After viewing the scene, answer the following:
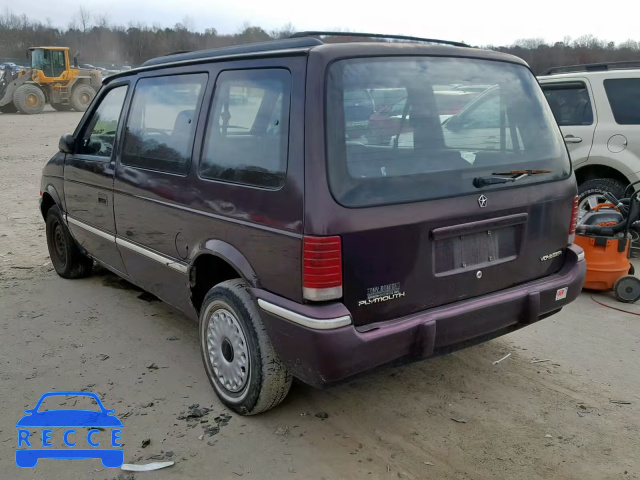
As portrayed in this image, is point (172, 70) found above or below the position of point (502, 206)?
above

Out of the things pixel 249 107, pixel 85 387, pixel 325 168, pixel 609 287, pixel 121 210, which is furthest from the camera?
pixel 609 287

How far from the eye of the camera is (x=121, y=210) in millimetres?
Answer: 4270

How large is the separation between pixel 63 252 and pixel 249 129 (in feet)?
11.4

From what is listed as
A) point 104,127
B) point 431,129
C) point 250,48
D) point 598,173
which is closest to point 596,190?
point 598,173

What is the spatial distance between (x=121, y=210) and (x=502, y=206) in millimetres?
2671

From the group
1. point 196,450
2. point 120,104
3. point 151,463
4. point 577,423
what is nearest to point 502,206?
point 577,423

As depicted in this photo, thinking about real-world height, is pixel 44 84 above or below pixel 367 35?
above

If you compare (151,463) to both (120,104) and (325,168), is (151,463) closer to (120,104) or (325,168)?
(325,168)

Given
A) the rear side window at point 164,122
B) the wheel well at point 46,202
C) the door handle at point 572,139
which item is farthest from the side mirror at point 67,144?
the door handle at point 572,139

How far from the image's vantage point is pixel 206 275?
3566 mm

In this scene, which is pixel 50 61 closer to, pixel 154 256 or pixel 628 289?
pixel 154 256

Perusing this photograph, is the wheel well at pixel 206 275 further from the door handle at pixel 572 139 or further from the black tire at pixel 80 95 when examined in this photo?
the black tire at pixel 80 95

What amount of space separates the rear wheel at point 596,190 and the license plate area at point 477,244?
11.5 ft

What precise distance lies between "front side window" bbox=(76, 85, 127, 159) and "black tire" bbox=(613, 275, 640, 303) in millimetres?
4240
